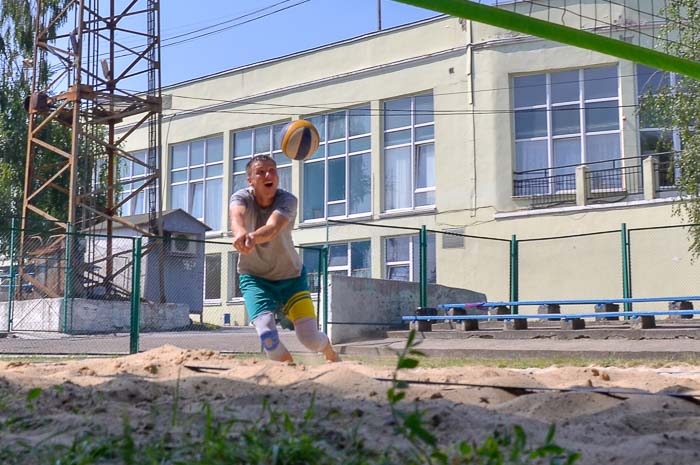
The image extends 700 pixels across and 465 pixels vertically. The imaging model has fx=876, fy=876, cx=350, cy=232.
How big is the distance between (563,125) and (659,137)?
2.80m

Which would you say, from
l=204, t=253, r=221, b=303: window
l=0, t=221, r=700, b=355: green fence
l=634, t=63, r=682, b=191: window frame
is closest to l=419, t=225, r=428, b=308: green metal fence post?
l=0, t=221, r=700, b=355: green fence

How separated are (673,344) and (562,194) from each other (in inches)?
518

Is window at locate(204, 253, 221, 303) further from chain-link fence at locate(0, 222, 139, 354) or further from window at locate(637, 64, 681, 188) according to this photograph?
window at locate(637, 64, 681, 188)

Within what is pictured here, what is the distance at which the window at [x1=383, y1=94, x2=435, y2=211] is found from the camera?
2873cm

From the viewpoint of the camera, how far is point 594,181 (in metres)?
25.1

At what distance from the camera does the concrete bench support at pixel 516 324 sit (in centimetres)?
1612

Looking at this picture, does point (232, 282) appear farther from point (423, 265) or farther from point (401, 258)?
point (423, 265)

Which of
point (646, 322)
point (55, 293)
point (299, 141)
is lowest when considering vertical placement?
point (646, 322)

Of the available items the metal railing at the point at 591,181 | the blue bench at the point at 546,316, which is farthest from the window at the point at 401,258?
the blue bench at the point at 546,316

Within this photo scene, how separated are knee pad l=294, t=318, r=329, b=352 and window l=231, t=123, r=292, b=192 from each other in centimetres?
2560

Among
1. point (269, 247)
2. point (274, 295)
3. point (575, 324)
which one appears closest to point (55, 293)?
point (575, 324)

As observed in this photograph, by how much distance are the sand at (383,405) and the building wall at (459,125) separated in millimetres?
15038

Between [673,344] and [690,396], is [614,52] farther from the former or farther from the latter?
[673,344]

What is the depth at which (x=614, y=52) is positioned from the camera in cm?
364
